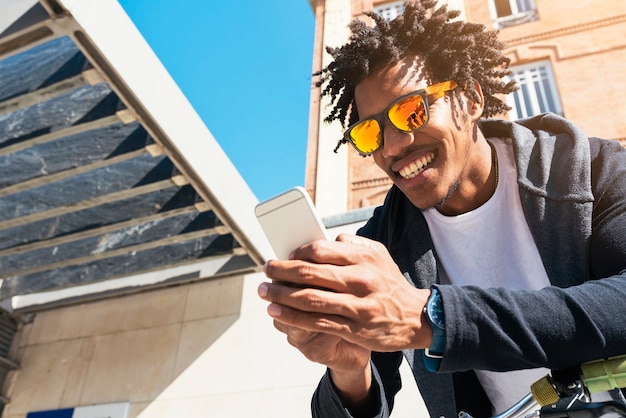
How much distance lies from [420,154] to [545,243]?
2.16ft

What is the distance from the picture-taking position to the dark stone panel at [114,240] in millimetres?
5070

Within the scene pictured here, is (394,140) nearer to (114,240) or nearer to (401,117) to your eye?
(401,117)

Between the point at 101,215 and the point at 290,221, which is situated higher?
the point at 290,221

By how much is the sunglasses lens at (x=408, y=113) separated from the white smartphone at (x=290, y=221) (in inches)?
34.4

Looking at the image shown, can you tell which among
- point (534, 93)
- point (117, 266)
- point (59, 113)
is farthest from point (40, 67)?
point (534, 93)

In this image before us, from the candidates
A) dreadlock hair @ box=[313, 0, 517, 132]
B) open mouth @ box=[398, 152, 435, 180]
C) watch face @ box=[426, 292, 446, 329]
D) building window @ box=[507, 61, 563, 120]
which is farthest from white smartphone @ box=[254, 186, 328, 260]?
building window @ box=[507, 61, 563, 120]

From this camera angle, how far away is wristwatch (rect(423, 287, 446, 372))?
3.89 ft

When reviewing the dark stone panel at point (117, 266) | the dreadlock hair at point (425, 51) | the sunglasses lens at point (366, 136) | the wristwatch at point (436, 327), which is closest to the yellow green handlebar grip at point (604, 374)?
the wristwatch at point (436, 327)

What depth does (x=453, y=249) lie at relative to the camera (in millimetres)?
2125

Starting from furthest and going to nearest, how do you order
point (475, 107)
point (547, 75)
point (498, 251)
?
point (547, 75)
point (475, 107)
point (498, 251)

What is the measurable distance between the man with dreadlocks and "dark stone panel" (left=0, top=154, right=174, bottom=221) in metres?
2.34

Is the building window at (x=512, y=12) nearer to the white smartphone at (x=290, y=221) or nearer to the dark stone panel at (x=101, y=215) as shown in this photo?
the dark stone panel at (x=101, y=215)

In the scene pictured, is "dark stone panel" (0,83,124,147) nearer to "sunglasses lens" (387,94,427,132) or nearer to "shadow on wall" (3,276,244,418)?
"shadow on wall" (3,276,244,418)

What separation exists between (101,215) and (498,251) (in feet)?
14.0
